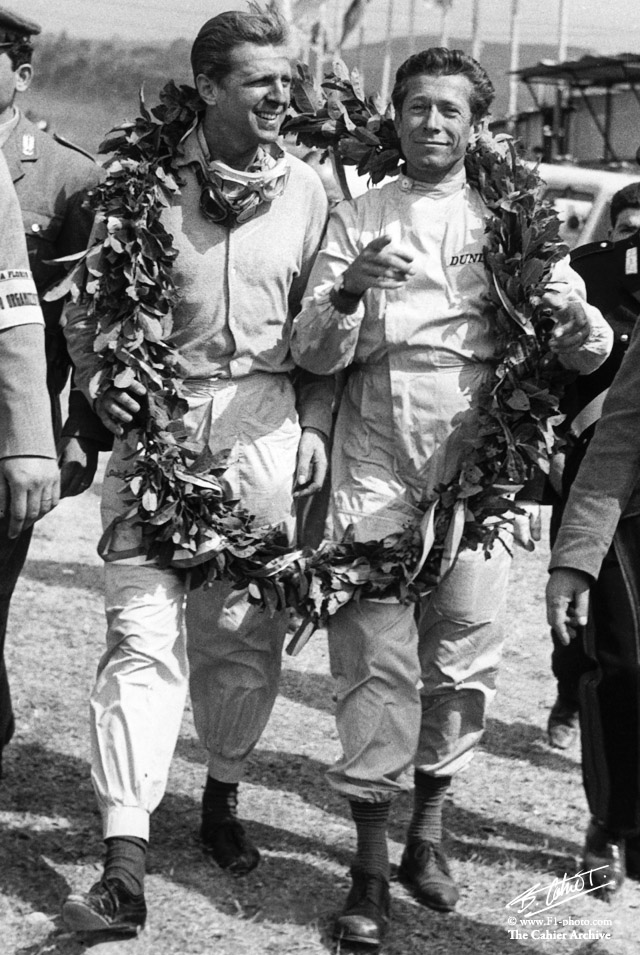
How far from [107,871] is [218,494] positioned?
3.79 feet

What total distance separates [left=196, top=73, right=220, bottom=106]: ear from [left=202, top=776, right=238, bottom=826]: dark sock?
2.21m

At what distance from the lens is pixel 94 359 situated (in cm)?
463

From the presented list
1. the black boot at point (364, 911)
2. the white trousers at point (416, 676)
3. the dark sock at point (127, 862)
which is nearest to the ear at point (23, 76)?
the white trousers at point (416, 676)

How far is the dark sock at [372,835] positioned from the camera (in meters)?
4.57

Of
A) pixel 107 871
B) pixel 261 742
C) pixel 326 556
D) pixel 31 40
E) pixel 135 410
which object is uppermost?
pixel 31 40

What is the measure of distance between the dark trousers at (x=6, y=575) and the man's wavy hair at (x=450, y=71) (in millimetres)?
1897

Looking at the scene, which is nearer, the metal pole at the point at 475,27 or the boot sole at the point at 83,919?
the boot sole at the point at 83,919

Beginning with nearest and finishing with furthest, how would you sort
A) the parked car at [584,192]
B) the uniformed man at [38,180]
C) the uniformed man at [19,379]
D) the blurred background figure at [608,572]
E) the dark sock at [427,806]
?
the blurred background figure at [608,572] → the uniformed man at [19,379] → the dark sock at [427,806] → the uniformed man at [38,180] → the parked car at [584,192]

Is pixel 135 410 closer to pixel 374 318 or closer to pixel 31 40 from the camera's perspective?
pixel 374 318

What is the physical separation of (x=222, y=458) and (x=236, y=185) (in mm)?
844

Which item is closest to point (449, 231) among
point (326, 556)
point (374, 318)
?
point (374, 318)

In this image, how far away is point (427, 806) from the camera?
16.3ft

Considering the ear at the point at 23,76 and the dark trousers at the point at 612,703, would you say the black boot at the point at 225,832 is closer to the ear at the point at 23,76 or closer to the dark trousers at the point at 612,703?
the dark trousers at the point at 612,703

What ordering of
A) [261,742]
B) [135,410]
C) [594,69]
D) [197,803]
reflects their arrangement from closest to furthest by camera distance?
[135,410], [197,803], [261,742], [594,69]
